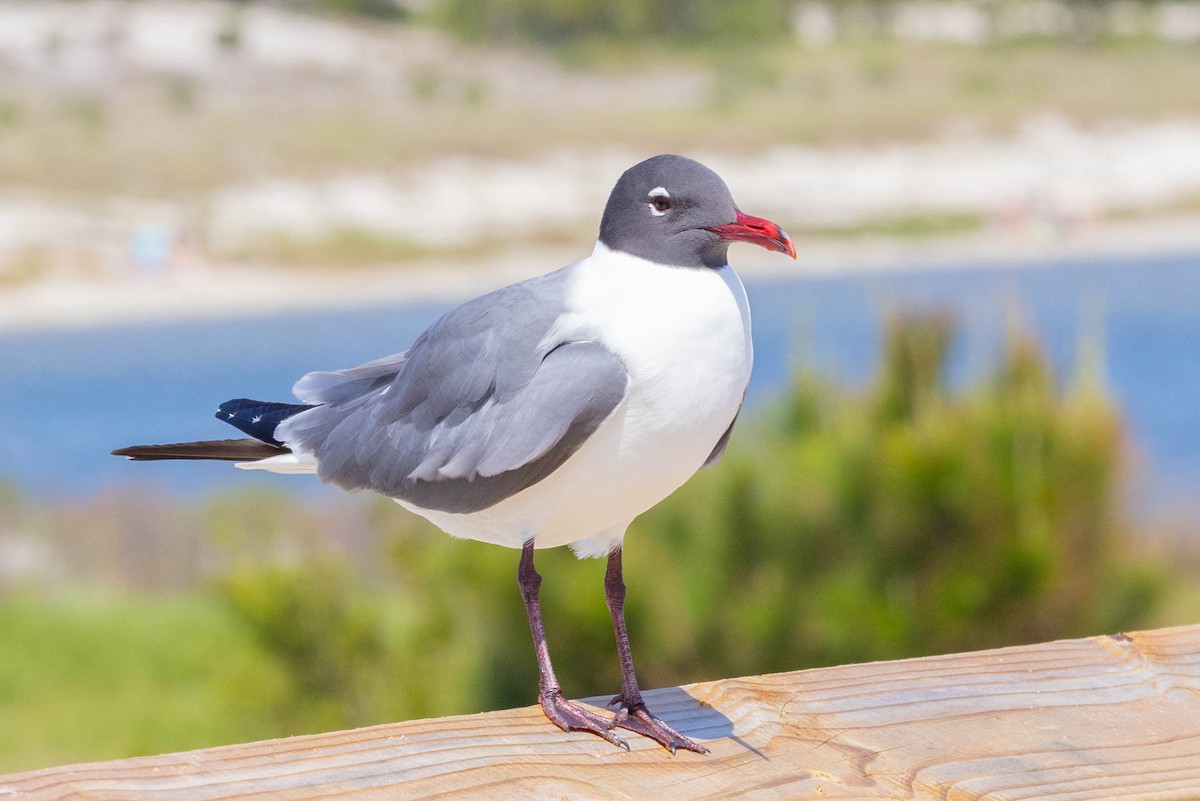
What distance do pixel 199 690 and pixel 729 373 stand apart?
3.70m

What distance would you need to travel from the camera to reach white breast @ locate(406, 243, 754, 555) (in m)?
1.24

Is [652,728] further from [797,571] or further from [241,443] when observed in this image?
[797,571]

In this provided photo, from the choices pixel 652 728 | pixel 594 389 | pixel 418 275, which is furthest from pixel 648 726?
pixel 418 275

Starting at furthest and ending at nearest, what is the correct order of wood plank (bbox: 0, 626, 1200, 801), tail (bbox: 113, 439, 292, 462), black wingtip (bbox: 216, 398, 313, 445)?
black wingtip (bbox: 216, 398, 313, 445) → tail (bbox: 113, 439, 292, 462) → wood plank (bbox: 0, 626, 1200, 801)

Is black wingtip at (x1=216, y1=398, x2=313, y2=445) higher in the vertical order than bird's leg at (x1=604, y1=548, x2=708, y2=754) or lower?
higher

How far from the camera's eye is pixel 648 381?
48.8 inches

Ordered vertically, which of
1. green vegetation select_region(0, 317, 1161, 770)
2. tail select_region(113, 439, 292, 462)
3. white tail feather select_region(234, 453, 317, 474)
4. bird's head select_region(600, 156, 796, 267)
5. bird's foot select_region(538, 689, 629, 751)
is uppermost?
bird's head select_region(600, 156, 796, 267)

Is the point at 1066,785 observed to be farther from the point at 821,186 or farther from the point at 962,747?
the point at 821,186

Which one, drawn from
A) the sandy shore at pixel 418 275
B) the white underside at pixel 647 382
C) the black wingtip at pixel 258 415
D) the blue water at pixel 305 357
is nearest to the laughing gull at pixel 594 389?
the white underside at pixel 647 382

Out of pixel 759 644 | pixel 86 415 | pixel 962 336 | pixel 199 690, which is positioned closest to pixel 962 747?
pixel 759 644

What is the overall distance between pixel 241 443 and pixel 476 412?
27 centimetres

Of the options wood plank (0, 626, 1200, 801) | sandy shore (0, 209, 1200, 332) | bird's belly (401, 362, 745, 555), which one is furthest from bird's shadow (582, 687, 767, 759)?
sandy shore (0, 209, 1200, 332)

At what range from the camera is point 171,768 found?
1.06 meters

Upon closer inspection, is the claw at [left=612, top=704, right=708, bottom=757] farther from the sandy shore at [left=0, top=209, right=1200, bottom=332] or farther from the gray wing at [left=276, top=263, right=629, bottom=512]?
the sandy shore at [left=0, top=209, right=1200, bottom=332]
